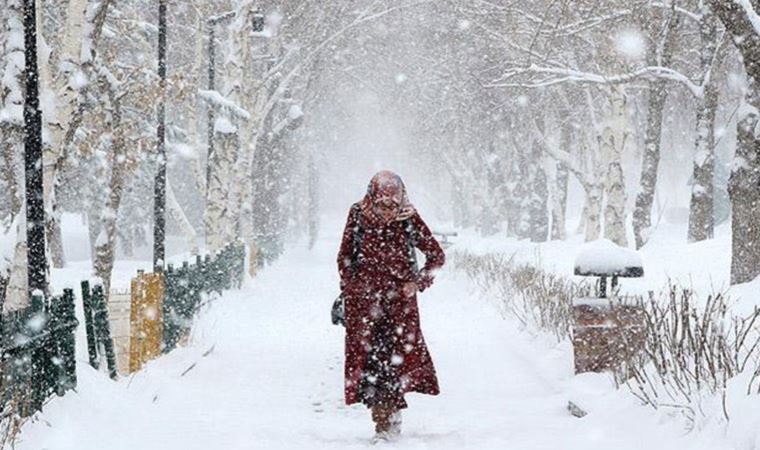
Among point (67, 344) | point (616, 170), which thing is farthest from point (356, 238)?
point (616, 170)

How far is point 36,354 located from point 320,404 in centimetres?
262

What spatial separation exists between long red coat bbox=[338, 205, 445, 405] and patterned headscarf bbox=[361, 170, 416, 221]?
2.7 inches

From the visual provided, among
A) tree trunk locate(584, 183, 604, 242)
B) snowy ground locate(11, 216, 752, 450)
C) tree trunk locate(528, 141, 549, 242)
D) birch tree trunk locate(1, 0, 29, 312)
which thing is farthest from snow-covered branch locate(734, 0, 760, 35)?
tree trunk locate(528, 141, 549, 242)

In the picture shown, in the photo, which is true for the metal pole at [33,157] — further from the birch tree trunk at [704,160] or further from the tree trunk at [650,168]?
the tree trunk at [650,168]

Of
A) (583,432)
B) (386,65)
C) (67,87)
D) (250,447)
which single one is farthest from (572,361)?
(386,65)

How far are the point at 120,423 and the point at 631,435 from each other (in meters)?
3.48

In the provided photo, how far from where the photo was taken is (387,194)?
5957 millimetres

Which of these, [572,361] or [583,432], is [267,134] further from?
[583,432]

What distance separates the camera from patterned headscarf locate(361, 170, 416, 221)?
5.96 m

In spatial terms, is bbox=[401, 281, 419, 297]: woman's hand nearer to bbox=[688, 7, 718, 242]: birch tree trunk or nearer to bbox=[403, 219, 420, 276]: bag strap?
bbox=[403, 219, 420, 276]: bag strap

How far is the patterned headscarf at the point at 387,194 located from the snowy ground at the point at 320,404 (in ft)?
5.14

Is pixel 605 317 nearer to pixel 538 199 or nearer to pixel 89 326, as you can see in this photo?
pixel 89 326

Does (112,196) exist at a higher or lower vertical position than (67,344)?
higher

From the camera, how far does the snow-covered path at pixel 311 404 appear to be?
18.8ft
